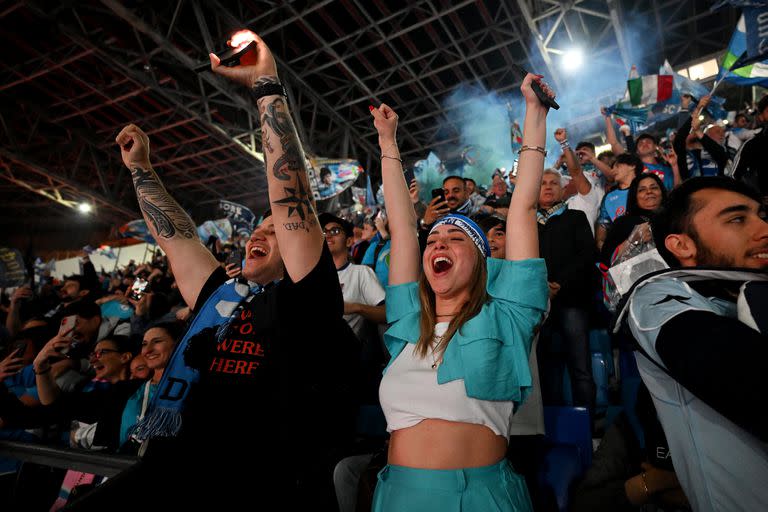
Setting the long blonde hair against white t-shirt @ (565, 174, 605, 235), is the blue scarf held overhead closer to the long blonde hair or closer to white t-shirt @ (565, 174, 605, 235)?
the long blonde hair

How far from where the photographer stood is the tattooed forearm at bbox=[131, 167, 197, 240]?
2.08m

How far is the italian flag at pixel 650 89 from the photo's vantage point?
21.2ft

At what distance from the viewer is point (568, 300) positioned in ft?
9.71

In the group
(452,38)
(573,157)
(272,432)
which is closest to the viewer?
(272,432)

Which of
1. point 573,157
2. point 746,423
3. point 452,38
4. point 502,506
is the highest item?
point 452,38

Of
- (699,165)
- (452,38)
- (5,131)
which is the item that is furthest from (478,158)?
(5,131)

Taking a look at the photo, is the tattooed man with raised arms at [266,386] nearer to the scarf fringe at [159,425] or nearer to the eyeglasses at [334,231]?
the scarf fringe at [159,425]

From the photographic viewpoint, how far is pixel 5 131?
1391 cm

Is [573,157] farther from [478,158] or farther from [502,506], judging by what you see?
[478,158]

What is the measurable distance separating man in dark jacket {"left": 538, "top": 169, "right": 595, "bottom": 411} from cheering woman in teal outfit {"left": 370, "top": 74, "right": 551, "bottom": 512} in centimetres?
107

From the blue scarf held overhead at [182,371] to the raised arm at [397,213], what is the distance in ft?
2.38

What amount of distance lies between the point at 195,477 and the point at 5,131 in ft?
62.2

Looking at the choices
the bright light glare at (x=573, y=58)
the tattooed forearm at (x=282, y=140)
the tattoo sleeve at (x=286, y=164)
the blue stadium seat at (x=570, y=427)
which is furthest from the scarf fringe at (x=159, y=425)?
the bright light glare at (x=573, y=58)

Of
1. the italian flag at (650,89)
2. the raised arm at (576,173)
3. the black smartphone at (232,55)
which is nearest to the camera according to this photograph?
the black smartphone at (232,55)
